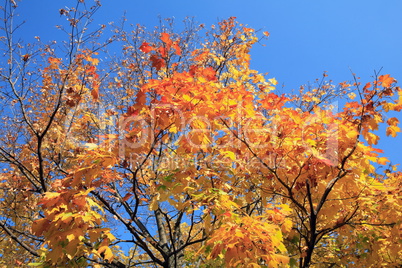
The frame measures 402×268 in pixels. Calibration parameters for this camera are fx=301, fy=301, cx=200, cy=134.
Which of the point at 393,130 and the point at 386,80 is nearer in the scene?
the point at 386,80

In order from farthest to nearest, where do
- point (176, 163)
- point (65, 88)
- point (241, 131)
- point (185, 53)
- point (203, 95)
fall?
1. point (185, 53)
2. point (65, 88)
3. point (176, 163)
4. point (241, 131)
5. point (203, 95)

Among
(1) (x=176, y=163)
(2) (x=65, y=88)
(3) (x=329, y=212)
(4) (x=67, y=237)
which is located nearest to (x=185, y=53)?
(2) (x=65, y=88)

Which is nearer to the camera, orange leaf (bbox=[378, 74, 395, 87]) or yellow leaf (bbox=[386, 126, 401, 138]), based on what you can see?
orange leaf (bbox=[378, 74, 395, 87])

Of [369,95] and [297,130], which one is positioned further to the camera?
[297,130]

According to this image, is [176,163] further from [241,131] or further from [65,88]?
[65,88]

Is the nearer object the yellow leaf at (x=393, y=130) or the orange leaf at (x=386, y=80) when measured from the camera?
the orange leaf at (x=386, y=80)

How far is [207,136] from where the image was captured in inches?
147

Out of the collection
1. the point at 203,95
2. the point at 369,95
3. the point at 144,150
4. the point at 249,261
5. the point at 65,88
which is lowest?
the point at 249,261

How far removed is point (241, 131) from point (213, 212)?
1180 mm

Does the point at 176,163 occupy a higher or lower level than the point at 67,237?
higher

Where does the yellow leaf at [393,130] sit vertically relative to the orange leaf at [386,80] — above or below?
below

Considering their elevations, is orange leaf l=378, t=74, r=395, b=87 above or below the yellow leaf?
above

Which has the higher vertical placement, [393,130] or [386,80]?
[386,80]

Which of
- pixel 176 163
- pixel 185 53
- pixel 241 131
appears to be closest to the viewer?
pixel 241 131
